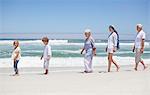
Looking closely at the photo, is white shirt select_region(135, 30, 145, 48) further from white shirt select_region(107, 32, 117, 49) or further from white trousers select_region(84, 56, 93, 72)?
white trousers select_region(84, 56, 93, 72)

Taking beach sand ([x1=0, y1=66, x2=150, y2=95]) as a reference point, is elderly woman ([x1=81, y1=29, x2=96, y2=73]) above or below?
above

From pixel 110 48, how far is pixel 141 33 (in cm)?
114

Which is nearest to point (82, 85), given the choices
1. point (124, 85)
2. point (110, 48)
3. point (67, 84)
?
point (67, 84)

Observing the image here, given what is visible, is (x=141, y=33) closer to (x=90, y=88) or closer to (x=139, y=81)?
(x=139, y=81)

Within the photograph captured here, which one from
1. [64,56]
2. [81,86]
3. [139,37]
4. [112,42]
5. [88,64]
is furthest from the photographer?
[64,56]

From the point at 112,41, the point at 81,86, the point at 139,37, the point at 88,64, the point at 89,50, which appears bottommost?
the point at 81,86

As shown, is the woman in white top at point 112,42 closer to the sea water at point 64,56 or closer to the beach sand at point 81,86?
the beach sand at point 81,86

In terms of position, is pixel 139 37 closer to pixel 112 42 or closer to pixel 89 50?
pixel 112 42

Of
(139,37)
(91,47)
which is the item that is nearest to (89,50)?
(91,47)

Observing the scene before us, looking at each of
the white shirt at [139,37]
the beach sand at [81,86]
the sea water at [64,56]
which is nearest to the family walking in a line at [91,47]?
the white shirt at [139,37]

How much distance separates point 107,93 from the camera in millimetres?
7875

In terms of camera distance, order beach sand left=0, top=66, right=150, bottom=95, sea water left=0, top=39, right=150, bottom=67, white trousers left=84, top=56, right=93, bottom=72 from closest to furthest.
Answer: beach sand left=0, top=66, right=150, bottom=95 → white trousers left=84, top=56, right=93, bottom=72 → sea water left=0, top=39, right=150, bottom=67

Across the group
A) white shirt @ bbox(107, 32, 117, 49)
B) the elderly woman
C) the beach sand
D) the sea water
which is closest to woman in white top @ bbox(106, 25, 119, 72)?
white shirt @ bbox(107, 32, 117, 49)

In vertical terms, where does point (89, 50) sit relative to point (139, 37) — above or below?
below
